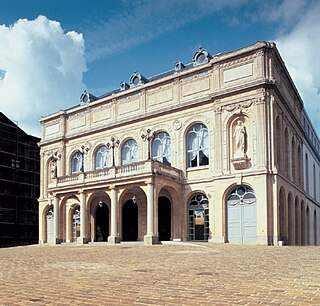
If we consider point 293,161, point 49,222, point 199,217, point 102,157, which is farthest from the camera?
point 49,222

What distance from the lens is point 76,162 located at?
4338 cm

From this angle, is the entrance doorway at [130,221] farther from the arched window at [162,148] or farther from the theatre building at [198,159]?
the arched window at [162,148]

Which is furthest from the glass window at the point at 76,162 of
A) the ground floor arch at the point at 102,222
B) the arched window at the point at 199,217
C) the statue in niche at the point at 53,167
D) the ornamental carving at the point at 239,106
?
the ornamental carving at the point at 239,106

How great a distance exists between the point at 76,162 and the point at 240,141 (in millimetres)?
Result: 18846

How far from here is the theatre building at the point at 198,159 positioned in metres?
30.2

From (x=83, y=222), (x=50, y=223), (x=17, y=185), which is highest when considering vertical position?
(x=17, y=185)

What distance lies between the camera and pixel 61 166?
4384 centimetres

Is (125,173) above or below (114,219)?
above

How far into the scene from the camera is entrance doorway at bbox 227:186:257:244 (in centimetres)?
3003

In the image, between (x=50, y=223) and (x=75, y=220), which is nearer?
(x=75, y=220)

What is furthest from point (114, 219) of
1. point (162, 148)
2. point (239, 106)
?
point (239, 106)

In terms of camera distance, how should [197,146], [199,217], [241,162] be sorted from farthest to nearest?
[197,146] → [199,217] → [241,162]

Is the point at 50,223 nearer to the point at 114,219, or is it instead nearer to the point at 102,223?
the point at 102,223

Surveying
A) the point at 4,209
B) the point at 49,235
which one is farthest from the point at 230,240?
the point at 4,209
